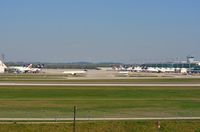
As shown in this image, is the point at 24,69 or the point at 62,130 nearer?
the point at 62,130

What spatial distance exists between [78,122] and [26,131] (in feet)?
11.9

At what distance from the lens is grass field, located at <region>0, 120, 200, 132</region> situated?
2853 centimetres

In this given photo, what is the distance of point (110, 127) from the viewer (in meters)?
29.3

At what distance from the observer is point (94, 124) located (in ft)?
97.1

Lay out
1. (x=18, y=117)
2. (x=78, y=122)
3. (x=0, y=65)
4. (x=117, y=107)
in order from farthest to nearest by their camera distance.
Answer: (x=0, y=65)
(x=117, y=107)
(x=18, y=117)
(x=78, y=122)

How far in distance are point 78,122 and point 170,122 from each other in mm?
6045

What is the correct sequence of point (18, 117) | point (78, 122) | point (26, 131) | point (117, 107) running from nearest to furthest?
point (26, 131) → point (78, 122) → point (18, 117) → point (117, 107)

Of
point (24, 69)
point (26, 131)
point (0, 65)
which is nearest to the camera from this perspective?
point (26, 131)

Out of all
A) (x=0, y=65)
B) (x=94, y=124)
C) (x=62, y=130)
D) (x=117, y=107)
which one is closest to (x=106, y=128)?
(x=94, y=124)

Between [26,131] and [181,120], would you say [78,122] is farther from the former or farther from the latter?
[181,120]

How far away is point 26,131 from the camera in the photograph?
28172mm

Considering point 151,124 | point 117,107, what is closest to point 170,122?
point 151,124

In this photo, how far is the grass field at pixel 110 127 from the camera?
93.6ft

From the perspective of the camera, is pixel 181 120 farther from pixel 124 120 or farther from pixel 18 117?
pixel 18 117
